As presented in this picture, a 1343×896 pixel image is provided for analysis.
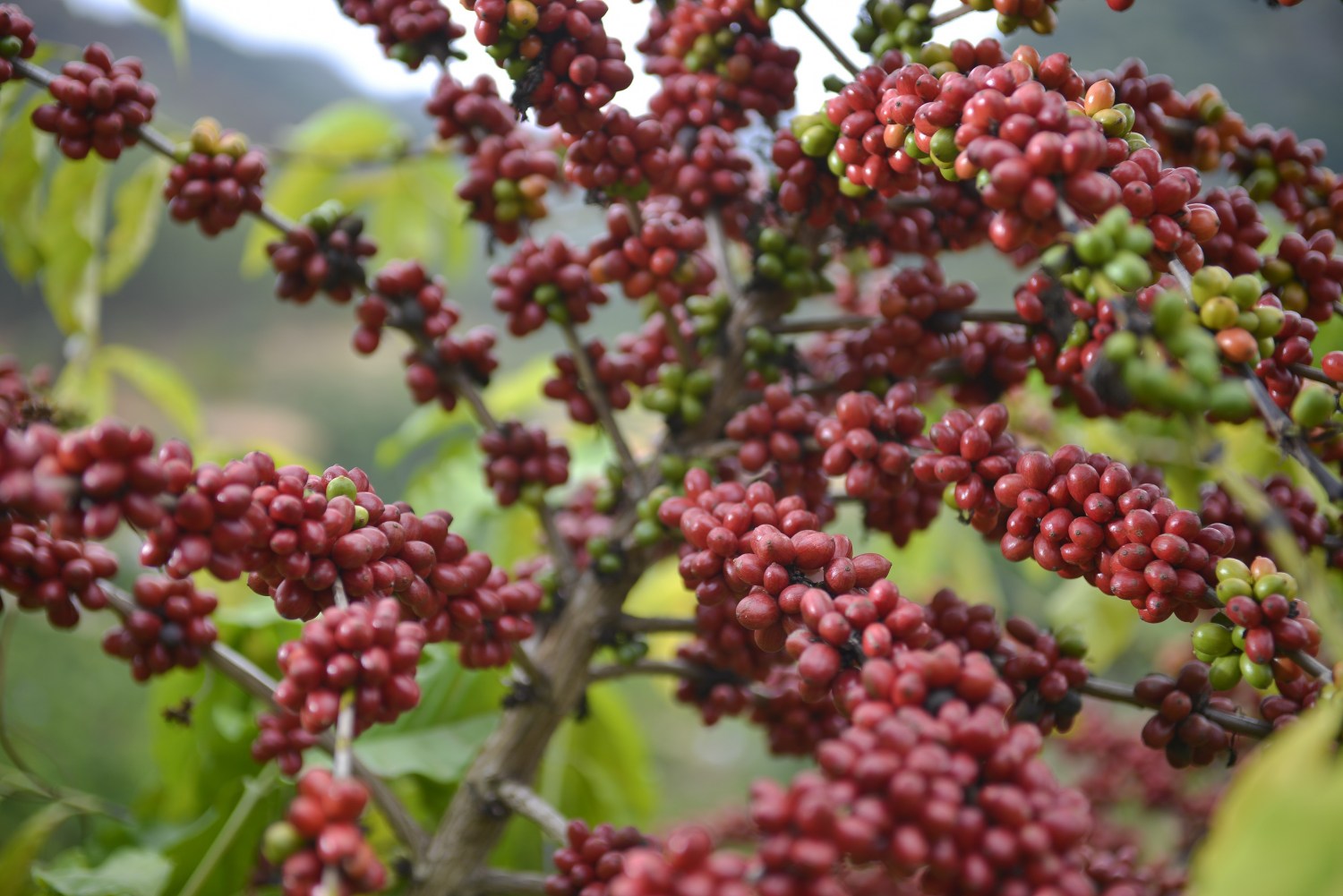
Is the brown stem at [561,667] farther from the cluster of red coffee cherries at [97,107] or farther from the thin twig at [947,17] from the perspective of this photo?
the cluster of red coffee cherries at [97,107]

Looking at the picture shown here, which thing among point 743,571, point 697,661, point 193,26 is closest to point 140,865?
point 697,661

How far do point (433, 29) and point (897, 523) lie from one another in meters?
0.56

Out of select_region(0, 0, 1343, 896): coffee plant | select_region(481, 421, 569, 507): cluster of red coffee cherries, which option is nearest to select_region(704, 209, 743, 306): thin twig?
select_region(0, 0, 1343, 896): coffee plant

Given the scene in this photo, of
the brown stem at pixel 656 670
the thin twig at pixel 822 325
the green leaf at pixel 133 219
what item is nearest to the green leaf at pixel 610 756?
the brown stem at pixel 656 670

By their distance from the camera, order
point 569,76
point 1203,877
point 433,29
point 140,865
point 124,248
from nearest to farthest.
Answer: point 1203,877, point 569,76, point 433,29, point 140,865, point 124,248

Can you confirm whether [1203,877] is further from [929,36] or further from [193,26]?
[193,26]

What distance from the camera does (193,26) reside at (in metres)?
2.01

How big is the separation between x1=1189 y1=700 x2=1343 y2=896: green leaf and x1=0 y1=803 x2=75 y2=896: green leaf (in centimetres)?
99

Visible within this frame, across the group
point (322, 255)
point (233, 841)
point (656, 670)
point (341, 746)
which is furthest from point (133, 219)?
point (341, 746)

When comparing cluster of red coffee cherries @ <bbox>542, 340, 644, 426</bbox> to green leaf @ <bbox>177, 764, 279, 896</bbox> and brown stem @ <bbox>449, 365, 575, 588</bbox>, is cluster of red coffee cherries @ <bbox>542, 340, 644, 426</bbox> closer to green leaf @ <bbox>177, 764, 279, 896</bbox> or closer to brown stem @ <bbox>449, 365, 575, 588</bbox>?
brown stem @ <bbox>449, 365, 575, 588</bbox>

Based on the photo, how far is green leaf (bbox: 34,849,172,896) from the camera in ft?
2.49

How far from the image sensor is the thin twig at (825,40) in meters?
0.75

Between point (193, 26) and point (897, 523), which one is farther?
point (193, 26)

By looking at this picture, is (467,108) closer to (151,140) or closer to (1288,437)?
(151,140)
